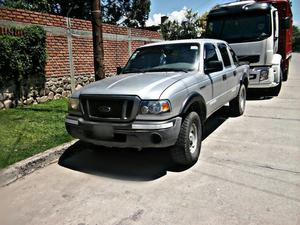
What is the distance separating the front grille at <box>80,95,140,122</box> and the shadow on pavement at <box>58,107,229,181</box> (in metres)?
0.82

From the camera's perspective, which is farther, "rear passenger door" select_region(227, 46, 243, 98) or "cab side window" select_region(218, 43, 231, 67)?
"rear passenger door" select_region(227, 46, 243, 98)

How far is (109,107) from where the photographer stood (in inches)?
157

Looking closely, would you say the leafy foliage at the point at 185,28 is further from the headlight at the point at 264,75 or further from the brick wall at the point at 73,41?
the headlight at the point at 264,75

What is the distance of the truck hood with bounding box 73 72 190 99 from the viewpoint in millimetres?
3885

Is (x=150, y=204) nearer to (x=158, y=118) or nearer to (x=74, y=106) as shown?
(x=158, y=118)

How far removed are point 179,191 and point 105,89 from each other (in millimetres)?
1679

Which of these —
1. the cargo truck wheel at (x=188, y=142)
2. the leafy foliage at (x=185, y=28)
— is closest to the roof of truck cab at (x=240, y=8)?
the cargo truck wheel at (x=188, y=142)

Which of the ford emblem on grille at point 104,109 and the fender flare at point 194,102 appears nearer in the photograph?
the ford emblem on grille at point 104,109

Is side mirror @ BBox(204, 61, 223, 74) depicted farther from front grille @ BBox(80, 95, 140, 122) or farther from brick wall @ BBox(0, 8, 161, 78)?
brick wall @ BBox(0, 8, 161, 78)

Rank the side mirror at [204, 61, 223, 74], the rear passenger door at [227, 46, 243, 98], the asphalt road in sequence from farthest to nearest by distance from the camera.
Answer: the rear passenger door at [227, 46, 243, 98] → the side mirror at [204, 61, 223, 74] → the asphalt road

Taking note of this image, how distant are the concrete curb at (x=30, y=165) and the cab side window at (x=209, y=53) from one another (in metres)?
2.82

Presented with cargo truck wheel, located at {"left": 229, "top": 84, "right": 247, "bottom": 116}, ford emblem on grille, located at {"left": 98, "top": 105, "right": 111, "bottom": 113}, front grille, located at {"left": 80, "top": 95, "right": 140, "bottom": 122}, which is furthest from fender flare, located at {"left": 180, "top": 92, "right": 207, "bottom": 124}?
cargo truck wheel, located at {"left": 229, "top": 84, "right": 247, "bottom": 116}

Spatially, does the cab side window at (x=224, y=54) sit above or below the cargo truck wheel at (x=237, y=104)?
above

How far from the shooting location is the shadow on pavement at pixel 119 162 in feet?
13.9
